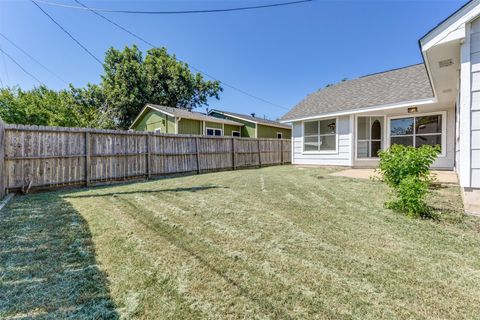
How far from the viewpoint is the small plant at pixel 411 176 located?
3.46m

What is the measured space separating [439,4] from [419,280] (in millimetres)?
10664

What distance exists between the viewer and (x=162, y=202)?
14.7 ft

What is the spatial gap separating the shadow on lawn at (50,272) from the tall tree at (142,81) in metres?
20.2

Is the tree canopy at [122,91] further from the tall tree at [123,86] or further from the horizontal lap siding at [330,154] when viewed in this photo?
the horizontal lap siding at [330,154]

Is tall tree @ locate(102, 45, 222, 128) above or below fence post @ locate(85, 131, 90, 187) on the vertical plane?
above

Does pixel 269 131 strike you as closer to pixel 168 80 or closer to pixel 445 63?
pixel 168 80

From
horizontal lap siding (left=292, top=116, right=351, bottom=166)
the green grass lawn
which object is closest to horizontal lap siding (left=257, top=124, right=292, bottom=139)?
horizontal lap siding (left=292, top=116, right=351, bottom=166)

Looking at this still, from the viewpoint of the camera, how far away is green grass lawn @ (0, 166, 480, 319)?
63.3 inches

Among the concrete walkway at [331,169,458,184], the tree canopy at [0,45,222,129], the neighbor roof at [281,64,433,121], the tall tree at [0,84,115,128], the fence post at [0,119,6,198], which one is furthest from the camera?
the tree canopy at [0,45,222,129]

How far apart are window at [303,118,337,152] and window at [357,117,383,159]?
1.03 meters

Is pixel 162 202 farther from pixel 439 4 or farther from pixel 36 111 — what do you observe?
pixel 36 111

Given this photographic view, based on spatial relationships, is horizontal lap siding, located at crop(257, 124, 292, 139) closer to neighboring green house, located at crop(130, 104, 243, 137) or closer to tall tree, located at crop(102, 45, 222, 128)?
neighboring green house, located at crop(130, 104, 243, 137)

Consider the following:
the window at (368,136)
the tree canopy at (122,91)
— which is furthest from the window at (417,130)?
the tree canopy at (122,91)

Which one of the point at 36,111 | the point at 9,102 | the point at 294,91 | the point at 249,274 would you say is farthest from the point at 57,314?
the point at 294,91
